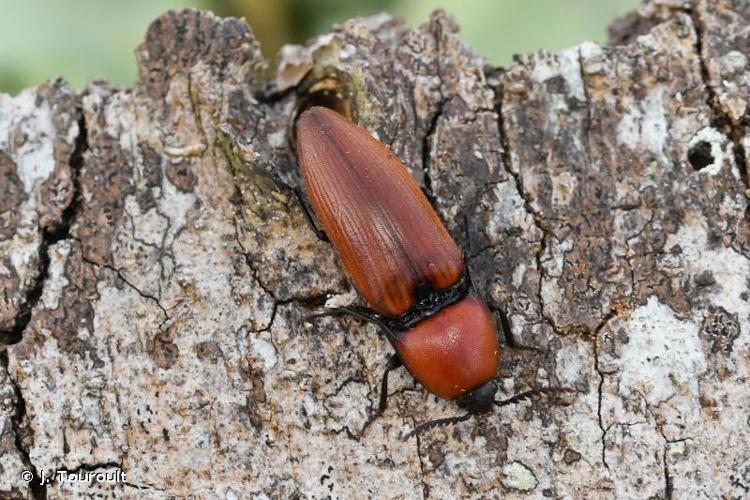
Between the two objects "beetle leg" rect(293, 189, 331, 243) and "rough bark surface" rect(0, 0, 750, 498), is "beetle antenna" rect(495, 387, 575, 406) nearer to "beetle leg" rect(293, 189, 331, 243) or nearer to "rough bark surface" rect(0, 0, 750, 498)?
"rough bark surface" rect(0, 0, 750, 498)

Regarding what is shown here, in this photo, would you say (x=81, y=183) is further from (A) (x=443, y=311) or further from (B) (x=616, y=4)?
(B) (x=616, y=4)

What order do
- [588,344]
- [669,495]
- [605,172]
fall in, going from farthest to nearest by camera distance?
[605,172] < [588,344] < [669,495]

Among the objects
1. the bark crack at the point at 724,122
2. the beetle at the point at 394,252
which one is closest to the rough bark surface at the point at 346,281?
the bark crack at the point at 724,122

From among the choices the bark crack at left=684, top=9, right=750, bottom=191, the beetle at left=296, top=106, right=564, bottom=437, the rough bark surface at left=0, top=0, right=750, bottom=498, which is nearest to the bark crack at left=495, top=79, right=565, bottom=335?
the rough bark surface at left=0, top=0, right=750, bottom=498

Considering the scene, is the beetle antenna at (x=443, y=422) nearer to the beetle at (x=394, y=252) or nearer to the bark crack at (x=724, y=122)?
the beetle at (x=394, y=252)

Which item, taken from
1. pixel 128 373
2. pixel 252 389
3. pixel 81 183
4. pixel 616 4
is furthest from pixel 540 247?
pixel 616 4
